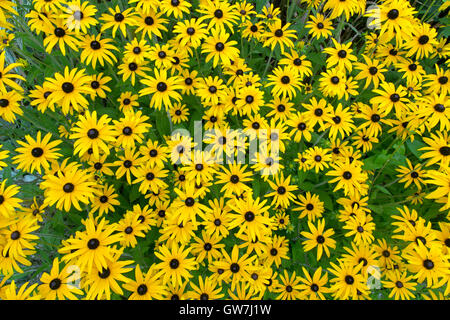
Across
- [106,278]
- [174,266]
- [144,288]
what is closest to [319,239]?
[174,266]

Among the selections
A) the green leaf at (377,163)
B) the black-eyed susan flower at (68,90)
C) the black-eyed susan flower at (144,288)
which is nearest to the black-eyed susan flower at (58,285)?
the black-eyed susan flower at (144,288)

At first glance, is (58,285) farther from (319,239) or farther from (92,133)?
(319,239)

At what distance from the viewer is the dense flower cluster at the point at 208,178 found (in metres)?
2.13

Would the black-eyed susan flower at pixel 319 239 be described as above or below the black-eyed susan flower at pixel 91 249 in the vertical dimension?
above

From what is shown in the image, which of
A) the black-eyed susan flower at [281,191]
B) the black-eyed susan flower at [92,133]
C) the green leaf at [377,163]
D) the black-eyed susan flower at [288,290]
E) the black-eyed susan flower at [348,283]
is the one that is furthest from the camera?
the green leaf at [377,163]

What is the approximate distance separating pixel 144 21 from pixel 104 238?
2.11 metres

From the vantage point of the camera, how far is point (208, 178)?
249cm

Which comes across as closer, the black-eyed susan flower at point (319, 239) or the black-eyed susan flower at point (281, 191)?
the black-eyed susan flower at point (319, 239)

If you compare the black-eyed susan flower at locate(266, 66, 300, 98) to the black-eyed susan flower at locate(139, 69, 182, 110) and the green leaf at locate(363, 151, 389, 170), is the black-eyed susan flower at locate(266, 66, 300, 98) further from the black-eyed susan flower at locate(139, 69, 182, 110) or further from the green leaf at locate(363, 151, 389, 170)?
the green leaf at locate(363, 151, 389, 170)

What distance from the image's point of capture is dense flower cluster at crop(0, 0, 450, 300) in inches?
84.0

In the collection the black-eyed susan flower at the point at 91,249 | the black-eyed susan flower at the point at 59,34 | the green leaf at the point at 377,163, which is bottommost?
the black-eyed susan flower at the point at 91,249

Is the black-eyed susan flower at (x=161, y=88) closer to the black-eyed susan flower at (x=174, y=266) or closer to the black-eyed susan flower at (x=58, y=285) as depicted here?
the black-eyed susan flower at (x=174, y=266)
